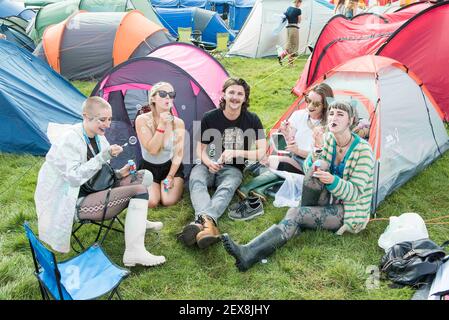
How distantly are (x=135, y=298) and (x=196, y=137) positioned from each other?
197cm

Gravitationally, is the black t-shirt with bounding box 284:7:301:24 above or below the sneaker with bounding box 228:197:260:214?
above

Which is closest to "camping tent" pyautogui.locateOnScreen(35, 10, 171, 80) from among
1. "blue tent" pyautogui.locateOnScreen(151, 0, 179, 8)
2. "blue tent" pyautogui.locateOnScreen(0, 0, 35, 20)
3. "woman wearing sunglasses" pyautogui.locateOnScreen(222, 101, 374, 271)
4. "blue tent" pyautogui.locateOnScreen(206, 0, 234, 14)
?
"woman wearing sunglasses" pyautogui.locateOnScreen(222, 101, 374, 271)

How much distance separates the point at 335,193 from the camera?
311 centimetres

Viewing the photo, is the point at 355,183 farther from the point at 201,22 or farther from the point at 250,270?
the point at 201,22

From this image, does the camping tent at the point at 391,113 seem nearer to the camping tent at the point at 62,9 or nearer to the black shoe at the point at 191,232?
the black shoe at the point at 191,232

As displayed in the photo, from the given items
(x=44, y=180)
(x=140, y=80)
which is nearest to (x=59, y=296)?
(x=44, y=180)

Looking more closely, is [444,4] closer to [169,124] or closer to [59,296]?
[169,124]

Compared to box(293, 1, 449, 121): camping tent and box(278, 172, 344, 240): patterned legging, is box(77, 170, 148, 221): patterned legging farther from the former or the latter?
box(293, 1, 449, 121): camping tent

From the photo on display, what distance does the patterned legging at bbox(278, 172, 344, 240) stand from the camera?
3.21 metres

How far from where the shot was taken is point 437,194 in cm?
413

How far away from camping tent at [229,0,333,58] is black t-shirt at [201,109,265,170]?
7839 millimetres

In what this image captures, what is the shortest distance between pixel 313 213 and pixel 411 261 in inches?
31.0

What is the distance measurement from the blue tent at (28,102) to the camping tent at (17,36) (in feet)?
16.9

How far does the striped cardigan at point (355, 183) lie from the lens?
3080mm
